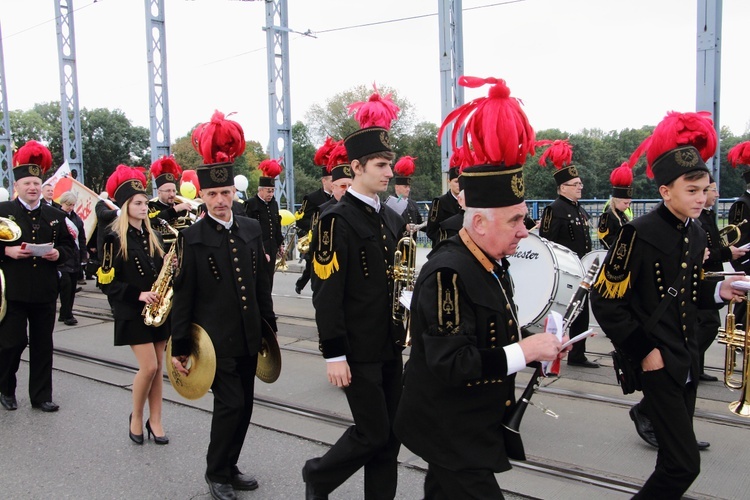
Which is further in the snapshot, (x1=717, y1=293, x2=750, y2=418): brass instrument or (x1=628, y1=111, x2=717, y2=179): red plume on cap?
(x1=628, y1=111, x2=717, y2=179): red plume on cap

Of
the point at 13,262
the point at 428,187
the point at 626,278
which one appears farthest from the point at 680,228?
the point at 428,187

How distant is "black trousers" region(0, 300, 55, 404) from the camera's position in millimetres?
5969

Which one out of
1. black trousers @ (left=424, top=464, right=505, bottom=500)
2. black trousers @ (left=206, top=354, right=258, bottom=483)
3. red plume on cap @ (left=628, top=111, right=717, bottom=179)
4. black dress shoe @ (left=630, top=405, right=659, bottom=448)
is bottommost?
black dress shoe @ (left=630, top=405, right=659, bottom=448)

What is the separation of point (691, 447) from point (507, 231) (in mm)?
1546

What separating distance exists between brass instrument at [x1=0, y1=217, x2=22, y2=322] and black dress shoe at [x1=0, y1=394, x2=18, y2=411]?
0.74m

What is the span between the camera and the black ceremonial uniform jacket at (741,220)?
714 cm

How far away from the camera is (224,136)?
438 centimetres

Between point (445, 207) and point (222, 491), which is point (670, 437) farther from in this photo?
point (445, 207)

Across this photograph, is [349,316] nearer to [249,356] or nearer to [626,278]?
[249,356]

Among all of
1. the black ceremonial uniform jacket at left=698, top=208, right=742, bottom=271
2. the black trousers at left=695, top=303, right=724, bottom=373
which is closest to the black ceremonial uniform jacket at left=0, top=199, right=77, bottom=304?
the black ceremonial uniform jacket at left=698, top=208, right=742, bottom=271

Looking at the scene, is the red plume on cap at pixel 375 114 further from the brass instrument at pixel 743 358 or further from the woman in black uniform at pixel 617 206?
the woman in black uniform at pixel 617 206

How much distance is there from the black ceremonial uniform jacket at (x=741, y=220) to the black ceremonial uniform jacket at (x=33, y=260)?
6.87m

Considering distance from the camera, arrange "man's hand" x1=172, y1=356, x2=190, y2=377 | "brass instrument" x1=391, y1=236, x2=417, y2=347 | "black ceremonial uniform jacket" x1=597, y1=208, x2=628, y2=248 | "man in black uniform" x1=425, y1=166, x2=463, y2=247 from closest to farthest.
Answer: "brass instrument" x1=391, y1=236, x2=417, y2=347
"man's hand" x1=172, y1=356, x2=190, y2=377
"black ceremonial uniform jacket" x1=597, y1=208, x2=628, y2=248
"man in black uniform" x1=425, y1=166, x2=463, y2=247

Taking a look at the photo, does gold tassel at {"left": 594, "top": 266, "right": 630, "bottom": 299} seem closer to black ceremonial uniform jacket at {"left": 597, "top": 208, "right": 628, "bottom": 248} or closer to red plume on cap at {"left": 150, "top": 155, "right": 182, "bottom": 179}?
black ceremonial uniform jacket at {"left": 597, "top": 208, "right": 628, "bottom": 248}
